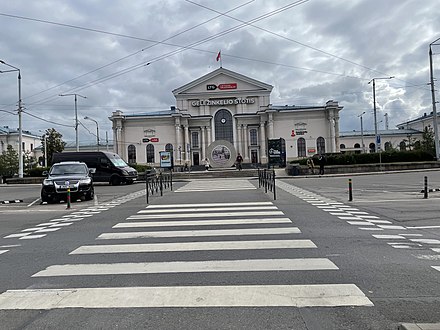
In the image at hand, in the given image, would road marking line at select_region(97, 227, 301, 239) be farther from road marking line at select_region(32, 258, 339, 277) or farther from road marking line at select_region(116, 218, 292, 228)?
road marking line at select_region(32, 258, 339, 277)

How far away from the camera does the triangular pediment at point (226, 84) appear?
277 ft

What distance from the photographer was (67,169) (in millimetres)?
18844

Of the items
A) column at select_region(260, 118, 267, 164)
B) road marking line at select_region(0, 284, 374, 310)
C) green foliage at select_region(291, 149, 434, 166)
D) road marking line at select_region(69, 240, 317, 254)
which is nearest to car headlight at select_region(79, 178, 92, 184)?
road marking line at select_region(69, 240, 317, 254)

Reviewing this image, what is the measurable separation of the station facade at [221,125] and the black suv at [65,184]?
63.2 metres

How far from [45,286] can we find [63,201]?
1412cm

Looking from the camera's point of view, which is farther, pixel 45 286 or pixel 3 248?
pixel 3 248

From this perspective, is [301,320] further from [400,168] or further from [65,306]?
[400,168]

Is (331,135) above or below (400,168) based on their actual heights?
above

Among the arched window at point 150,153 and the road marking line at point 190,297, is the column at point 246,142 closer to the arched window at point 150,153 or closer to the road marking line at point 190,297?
the arched window at point 150,153

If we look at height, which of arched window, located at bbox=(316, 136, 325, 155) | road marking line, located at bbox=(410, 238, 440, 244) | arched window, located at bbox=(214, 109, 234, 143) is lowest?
road marking line, located at bbox=(410, 238, 440, 244)

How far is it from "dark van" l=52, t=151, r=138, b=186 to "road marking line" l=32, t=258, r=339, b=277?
2693 centimetres

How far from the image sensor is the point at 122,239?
333 inches

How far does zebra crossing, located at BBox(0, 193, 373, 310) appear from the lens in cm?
462

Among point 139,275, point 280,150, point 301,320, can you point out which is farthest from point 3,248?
point 280,150
